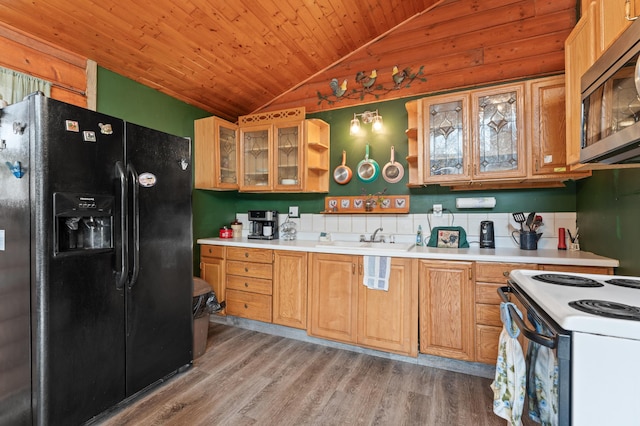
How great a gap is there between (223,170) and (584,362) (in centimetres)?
341

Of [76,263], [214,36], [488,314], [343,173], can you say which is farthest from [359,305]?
[214,36]

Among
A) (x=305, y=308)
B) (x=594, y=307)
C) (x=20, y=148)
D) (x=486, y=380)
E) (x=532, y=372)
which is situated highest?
(x=20, y=148)

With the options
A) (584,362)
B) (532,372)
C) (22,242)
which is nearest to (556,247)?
(532,372)

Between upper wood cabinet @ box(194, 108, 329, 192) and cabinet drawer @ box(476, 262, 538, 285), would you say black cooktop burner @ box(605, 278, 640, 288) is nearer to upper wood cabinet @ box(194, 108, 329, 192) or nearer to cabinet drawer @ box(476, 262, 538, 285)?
cabinet drawer @ box(476, 262, 538, 285)

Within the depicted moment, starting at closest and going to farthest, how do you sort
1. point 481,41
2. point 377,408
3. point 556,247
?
point 377,408 < point 556,247 < point 481,41

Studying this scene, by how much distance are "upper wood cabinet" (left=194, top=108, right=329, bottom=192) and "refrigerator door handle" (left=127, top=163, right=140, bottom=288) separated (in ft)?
5.05

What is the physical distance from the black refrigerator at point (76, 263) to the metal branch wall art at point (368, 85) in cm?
188

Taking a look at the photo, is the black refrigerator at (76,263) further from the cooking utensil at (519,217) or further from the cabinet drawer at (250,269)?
the cooking utensil at (519,217)

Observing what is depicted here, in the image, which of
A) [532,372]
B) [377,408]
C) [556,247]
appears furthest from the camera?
[556,247]

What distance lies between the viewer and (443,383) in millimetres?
2182

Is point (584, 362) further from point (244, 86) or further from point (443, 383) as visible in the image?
point (244, 86)

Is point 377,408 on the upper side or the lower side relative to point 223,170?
lower

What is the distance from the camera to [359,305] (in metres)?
2.60

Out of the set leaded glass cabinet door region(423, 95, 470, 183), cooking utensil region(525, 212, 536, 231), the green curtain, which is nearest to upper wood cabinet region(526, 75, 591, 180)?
cooking utensil region(525, 212, 536, 231)
